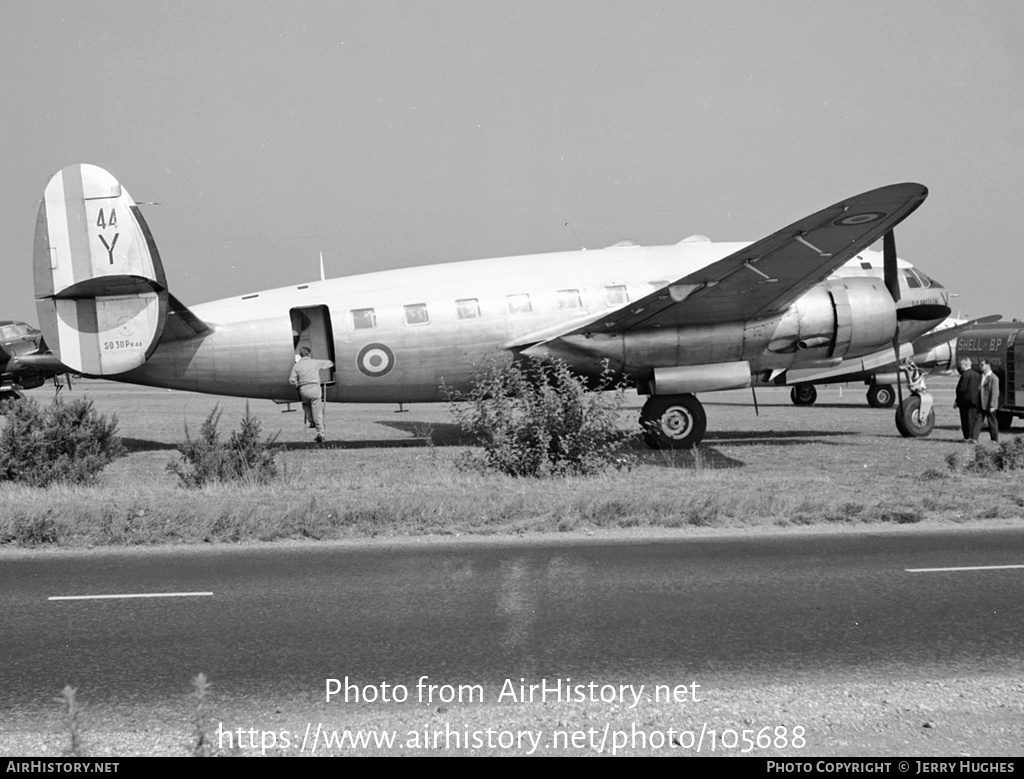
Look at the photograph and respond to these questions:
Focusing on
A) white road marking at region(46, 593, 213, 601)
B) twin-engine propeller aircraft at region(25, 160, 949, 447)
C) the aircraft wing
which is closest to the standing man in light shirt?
twin-engine propeller aircraft at region(25, 160, 949, 447)

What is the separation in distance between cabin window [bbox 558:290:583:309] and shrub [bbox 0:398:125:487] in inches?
389

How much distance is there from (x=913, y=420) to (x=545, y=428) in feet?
37.4

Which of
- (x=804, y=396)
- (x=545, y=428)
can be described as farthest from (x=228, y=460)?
(x=804, y=396)

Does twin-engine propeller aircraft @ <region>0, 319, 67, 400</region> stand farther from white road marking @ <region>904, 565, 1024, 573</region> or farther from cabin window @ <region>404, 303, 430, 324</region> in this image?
white road marking @ <region>904, 565, 1024, 573</region>

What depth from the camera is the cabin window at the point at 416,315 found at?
19.6 m

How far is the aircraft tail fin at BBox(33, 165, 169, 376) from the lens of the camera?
18422 millimetres

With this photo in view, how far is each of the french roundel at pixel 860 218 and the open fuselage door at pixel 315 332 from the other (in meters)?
10.5

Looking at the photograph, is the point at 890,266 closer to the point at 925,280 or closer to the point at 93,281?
the point at 925,280

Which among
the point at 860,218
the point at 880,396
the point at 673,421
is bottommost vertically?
the point at 880,396

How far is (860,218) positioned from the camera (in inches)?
650

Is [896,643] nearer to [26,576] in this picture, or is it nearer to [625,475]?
[26,576]

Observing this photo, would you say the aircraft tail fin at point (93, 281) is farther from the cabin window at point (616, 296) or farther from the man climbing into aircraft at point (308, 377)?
the cabin window at point (616, 296)

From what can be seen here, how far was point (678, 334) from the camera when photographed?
63.4 ft
